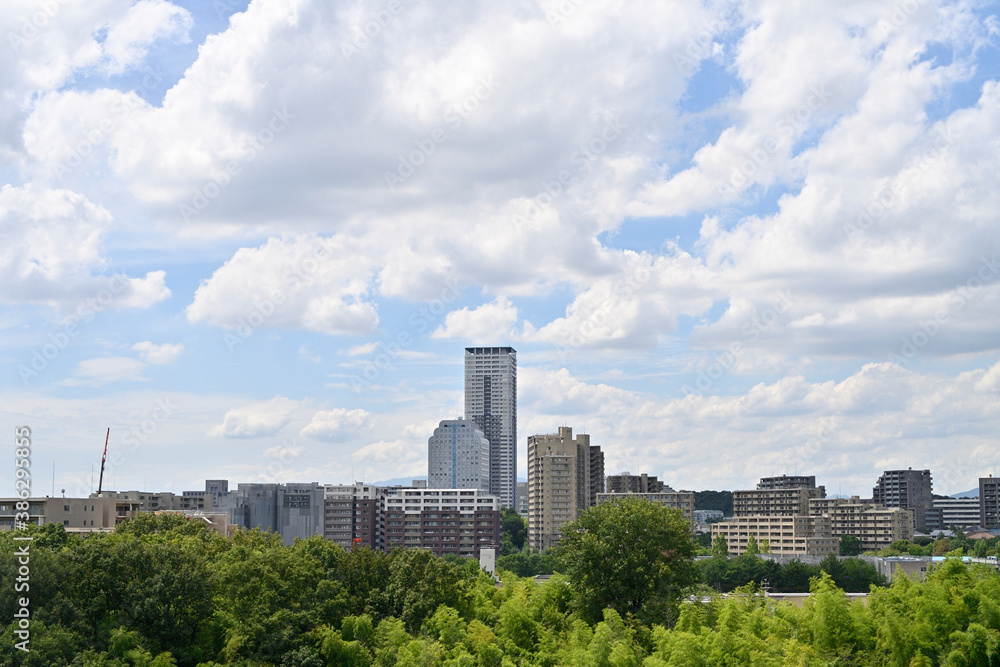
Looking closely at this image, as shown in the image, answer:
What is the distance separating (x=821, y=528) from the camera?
12912 cm

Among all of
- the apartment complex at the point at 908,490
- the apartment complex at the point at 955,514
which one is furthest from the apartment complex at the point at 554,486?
the apartment complex at the point at 955,514

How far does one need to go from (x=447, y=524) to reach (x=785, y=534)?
47518 millimetres

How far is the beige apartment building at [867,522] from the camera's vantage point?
13075cm

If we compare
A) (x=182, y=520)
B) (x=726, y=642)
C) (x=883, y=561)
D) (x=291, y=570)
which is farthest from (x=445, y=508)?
(x=726, y=642)

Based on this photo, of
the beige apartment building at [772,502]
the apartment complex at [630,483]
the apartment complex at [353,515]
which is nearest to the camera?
the apartment complex at [353,515]

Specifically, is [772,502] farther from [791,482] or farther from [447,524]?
[447,524]

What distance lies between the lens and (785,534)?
128m

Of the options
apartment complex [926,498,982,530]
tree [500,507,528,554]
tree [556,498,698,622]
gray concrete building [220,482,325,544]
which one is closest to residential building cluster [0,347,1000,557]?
gray concrete building [220,482,325,544]

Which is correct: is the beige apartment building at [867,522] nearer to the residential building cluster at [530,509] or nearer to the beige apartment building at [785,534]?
the residential building cluster at [530,509]

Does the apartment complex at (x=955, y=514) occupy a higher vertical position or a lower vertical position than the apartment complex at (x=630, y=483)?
lower

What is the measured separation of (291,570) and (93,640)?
7.35 m

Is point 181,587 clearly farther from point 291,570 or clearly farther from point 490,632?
point 490,632

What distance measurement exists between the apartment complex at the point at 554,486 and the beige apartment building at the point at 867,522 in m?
35.0

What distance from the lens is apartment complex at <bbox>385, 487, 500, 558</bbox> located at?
365 ft
